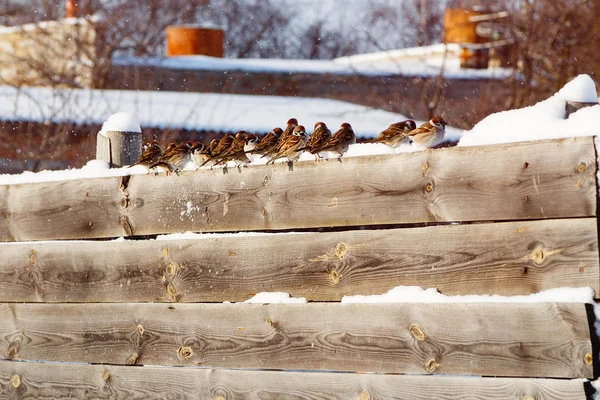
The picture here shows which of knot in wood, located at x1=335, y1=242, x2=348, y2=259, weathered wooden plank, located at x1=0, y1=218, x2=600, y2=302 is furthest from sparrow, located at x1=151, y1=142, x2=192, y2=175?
knot in wood, located at x1=335, y1=242, x2=348, y2=259

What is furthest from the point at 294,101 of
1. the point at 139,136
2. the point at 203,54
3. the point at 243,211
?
the point at 243,211

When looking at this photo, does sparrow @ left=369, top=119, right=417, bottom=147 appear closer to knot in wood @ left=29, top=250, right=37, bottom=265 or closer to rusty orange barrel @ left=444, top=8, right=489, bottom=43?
knot in wood @ left=29, top=250, right=37, bottom=265

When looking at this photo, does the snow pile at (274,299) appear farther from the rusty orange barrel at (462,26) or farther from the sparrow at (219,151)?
the rusty orange barrel at (462,26)

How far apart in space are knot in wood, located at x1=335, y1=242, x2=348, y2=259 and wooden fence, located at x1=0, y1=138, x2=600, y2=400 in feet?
0.04

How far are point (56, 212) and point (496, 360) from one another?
343 centimetres

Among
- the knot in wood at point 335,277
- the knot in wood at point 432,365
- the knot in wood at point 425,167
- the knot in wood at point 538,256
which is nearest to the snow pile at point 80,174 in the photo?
the knot in wood at point 335,277

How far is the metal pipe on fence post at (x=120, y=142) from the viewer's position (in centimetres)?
746

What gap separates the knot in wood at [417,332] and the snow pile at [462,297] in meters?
0.12

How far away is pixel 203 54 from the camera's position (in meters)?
39.4

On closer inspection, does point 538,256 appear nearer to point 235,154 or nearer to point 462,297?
point 462,297

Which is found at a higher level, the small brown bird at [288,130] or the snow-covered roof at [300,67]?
the snow-covered roof at [300,67]

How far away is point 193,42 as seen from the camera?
38.9 metres

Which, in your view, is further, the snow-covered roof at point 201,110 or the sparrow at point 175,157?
the snow-covered roof at point 201,110

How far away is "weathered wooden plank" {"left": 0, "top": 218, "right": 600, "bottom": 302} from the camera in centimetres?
427
